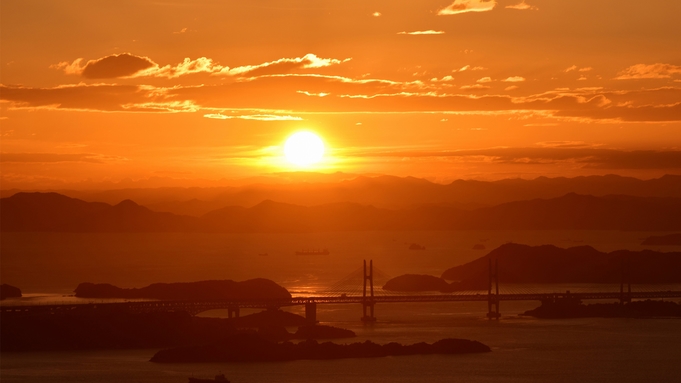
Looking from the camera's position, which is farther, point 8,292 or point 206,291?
point 8,292

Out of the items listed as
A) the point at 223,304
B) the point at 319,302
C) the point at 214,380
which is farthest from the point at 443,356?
the point at 319,302

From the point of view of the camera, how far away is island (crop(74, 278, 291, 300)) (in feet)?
235

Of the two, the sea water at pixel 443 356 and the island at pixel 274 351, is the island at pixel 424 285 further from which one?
the island at pixel 274 351

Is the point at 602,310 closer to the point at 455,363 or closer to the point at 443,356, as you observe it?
the point at 443,356

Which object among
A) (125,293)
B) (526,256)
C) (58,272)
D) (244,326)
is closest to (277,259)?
(58,272)

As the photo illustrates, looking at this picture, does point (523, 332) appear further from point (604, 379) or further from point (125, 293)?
point (125, 293)

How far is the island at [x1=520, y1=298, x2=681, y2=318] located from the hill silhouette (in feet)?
95.8

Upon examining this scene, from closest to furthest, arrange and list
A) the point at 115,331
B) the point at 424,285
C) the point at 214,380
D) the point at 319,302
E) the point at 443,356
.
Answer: the point at 214,380, the point at 443,356, the point at 115,331, the point at 319,302, the point at 424,285

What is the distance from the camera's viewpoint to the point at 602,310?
67.2 m

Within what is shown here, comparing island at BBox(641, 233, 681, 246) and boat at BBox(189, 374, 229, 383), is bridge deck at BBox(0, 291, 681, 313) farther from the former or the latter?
island at BBox(641, 233, 681, 246)

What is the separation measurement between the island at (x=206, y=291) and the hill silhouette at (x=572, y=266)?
103ft

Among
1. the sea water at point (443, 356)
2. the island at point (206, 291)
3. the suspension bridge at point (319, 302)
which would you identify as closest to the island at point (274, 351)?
the sea water at point (443, 356)

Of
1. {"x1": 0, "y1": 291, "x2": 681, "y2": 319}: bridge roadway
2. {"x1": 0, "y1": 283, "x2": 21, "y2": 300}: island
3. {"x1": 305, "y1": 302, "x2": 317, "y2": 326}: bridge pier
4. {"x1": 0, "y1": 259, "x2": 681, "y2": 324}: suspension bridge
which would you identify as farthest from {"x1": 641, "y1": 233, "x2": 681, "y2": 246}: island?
{"x1": 305, "y1": 302, "x2": 317, "y2": 326}: bridge pier

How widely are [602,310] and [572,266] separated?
118 ft
